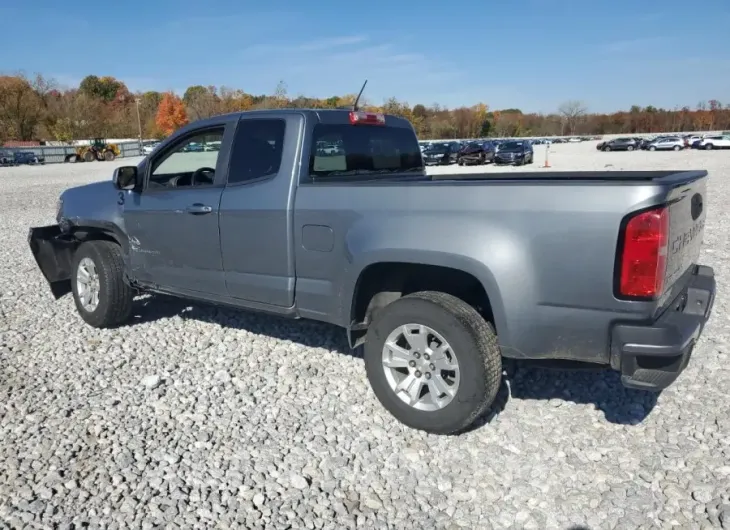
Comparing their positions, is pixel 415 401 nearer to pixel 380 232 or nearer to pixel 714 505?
pixel 380 232

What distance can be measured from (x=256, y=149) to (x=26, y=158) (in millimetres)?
54474

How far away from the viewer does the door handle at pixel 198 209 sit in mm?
4402

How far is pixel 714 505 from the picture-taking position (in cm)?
285

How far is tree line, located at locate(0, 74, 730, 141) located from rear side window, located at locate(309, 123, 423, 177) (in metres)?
69.6

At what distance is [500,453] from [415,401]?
569 millimetres

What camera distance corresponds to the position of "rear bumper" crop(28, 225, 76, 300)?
5891mm

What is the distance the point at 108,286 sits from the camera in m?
5.31

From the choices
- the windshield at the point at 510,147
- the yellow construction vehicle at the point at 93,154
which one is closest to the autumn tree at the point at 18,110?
the yellow construction vehicle at the point at 93,154

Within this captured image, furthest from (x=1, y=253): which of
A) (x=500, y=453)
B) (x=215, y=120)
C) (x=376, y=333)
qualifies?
(x=500, y=453)

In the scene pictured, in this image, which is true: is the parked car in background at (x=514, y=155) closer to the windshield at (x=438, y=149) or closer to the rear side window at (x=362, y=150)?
the windshield at (x=438, y=149)

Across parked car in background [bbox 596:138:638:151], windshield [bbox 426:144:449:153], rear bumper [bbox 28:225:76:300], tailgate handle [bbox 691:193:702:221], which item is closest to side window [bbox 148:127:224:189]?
rear bumper [bbox 28:225:76:300]

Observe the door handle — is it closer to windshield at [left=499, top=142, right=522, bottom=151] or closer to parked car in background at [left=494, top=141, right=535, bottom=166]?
parked car in background at [left=494, top=141, right=535, bottom=166]

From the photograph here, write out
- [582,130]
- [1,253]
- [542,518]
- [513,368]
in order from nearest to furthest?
1. [542,518]
2. [513,368]
3. [1,253]
4. [582,130]

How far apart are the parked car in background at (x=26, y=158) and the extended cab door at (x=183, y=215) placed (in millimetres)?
52689
